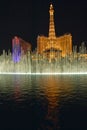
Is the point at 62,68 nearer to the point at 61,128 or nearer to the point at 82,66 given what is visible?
the point at 82,66

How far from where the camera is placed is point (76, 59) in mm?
149125

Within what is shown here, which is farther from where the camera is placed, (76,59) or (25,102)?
(76,59)

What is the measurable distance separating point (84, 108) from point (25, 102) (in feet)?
22.7

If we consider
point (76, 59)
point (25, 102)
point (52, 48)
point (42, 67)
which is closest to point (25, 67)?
point (42, 67)

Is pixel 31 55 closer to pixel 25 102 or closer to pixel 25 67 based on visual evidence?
pixel 25 67

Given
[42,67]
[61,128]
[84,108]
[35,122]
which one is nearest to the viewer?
[61,128]

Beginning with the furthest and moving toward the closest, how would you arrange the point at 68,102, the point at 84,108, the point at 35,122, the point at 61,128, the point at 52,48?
the point at 52,48 < the point at 68,102 < the point at 84,108 < the point at 35,122 < the point at 61,128

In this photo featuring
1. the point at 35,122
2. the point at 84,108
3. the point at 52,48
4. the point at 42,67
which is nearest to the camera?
the point at 35,122

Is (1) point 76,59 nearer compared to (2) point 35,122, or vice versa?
(2) point 35,122

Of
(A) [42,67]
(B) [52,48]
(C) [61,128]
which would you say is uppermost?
(B) [52,48]

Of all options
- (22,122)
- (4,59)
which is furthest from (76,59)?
(22,122)

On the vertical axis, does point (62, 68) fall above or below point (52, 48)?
below

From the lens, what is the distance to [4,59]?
Answer: 153 m

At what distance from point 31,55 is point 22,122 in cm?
13085
